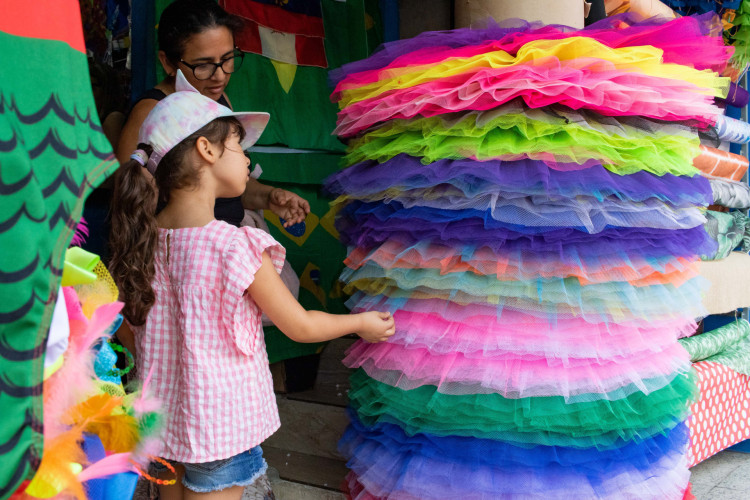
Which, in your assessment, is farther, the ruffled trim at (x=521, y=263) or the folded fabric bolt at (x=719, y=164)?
the folded fabric bolt at (x=719, y=164)

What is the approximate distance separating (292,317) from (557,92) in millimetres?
783

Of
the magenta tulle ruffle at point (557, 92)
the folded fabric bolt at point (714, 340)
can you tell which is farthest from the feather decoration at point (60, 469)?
the folded fabric bolt at point (714, 340)

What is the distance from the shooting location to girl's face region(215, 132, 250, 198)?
1.52 metres

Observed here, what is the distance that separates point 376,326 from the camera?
1.62m

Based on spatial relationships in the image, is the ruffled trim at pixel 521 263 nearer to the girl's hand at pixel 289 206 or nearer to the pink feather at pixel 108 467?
the girl's hand at pixel 289 206

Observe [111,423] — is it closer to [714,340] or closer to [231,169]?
[231,169]

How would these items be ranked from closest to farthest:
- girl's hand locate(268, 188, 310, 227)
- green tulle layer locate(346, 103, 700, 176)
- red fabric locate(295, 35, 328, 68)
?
1. green tulle layer locate(346, 103, 700, 176)
2. girl's hand locate(268, 188, 310, 227)
3. red fabric locate(295, 35, 328, 68)

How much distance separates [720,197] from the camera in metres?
2.85

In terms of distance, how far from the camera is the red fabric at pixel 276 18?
9.76 feet

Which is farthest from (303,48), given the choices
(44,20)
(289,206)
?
(44,20)

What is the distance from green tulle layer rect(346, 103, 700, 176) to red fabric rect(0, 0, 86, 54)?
0.96 meters

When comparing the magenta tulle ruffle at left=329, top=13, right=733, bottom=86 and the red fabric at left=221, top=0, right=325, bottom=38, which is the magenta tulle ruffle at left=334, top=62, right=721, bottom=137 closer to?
the magenta tulle ruffle at left=329, top=13, right=733, bottom=86

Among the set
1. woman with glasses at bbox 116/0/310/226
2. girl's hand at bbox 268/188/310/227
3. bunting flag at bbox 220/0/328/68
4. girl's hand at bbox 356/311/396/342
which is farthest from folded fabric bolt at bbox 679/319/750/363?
bunting flag at bbox 220/0/328/68

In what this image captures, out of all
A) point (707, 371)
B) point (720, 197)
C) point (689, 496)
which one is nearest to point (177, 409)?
point (689, 496)
